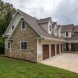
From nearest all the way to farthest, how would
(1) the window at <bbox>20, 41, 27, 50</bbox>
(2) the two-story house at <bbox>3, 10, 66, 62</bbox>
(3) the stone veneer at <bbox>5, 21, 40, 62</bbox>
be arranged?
(2) the two-story house at <bbox>3, 10, 66, 62</bbox> → (3) the stone veneer at <bbox>5, 21, 40, 62</bbox> → (1) the window at <bbox>20, 41, 27, 50</bbox>

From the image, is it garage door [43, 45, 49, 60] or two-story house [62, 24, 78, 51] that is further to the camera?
two-story house [62, 24, 78, 51]

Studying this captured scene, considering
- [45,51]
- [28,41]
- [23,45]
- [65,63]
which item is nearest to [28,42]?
[28,41]

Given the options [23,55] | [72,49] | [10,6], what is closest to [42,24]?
[23,55]

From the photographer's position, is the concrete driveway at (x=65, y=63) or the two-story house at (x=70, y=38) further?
the two-story house at (x=70, y=38)

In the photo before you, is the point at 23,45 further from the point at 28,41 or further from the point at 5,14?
the point at 5,14

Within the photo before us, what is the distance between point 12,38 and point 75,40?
16.5 metres

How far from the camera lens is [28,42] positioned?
14344mm

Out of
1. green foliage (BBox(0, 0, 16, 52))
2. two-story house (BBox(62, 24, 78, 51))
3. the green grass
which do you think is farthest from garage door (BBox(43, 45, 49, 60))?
green foliage (BBox(0, 0, 16, 52))

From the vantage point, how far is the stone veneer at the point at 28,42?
542 inches

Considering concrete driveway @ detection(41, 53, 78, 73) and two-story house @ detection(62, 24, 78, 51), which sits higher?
two-story house @ detection(62, 24, 78, 51)

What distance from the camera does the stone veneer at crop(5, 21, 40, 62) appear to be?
1376cm

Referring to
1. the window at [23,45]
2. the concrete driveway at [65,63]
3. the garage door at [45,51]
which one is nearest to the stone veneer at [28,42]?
the window at [23,45]

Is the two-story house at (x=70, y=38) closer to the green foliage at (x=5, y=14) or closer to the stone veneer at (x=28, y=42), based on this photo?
the green foliage at (x=5, y=14)

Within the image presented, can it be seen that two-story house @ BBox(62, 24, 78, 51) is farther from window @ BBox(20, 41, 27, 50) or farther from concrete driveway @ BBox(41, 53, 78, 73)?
window @ BBox(20, 41, 27, 50)
